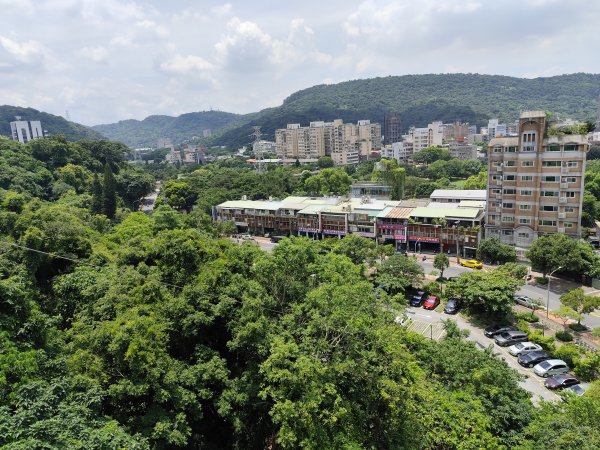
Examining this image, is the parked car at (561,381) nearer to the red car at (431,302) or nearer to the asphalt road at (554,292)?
the asphalt road at (554,292)

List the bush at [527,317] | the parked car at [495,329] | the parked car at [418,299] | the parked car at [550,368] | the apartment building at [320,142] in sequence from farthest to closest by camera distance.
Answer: the apartment building at [320,142] < the parked car at [418,299] < the bush at [527,317] < the parked car at [495,329] < the parked car at [550,368]

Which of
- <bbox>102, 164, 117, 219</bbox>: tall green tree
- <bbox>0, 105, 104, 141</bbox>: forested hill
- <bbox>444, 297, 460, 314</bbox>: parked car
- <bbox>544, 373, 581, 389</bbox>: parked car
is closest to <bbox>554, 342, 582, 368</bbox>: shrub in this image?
<bbox>544, 373, 581, 389</bbox>: parked car

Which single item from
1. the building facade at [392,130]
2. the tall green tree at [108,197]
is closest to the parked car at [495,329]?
the tall green tree at [108,197]

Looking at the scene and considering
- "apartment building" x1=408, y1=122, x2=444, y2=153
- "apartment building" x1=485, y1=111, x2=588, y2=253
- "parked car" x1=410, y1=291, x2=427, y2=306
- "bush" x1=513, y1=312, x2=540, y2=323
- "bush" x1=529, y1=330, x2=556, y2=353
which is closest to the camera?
"bush" x1=529, y1=330, x2=556, y2=353

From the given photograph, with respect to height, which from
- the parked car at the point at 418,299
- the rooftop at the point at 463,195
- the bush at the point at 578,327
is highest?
the rooftop at the point at 463,195

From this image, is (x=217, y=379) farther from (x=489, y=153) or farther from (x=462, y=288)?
(x=489, y=153)

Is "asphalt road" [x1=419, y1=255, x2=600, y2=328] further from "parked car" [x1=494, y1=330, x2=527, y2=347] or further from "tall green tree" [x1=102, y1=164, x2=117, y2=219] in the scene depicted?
"tall green tree" [x1=102, y1=164, x2=117, y2=219]

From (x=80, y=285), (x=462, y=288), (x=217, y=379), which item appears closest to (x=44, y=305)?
(x=80, y=285)
